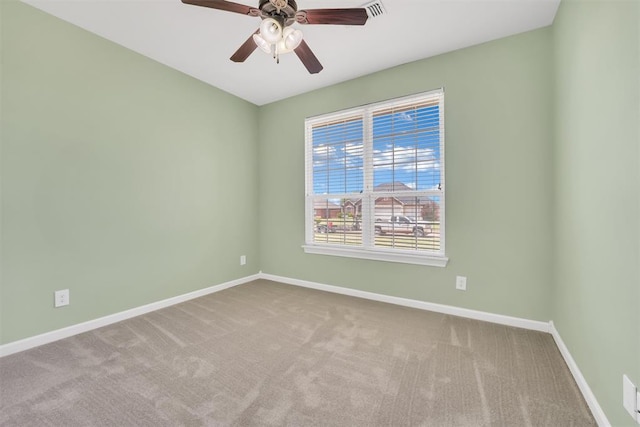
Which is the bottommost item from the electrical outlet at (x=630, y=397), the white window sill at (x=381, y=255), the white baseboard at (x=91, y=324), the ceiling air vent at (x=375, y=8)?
the white baseboard at (x=91, y=324)

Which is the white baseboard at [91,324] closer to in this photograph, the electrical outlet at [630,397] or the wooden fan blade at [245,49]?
the wooden fan blade at [245,49]

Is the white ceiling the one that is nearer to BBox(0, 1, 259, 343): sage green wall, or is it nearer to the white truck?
BBox(0, 1, 259, 343): sage green wall

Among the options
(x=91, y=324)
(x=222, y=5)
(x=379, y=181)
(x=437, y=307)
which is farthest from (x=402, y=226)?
(x=91, y=324)

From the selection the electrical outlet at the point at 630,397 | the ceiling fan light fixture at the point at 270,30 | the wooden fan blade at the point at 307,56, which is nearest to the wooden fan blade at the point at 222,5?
the ceiling fan light fixture at the point at 270,30

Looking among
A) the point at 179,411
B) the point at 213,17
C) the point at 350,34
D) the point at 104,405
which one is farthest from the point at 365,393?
the point at 213,17

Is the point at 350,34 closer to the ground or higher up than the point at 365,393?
higher up

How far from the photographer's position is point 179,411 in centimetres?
137

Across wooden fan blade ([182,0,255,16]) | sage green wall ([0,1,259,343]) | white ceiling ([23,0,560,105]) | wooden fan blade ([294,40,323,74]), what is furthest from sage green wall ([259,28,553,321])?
sage green wall ([0,1,259,343])

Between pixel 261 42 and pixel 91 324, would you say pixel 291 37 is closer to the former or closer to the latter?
pixel 261 42

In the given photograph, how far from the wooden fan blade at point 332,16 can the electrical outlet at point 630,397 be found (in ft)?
7.19

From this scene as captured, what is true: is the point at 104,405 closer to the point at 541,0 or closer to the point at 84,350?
the point at 84,350

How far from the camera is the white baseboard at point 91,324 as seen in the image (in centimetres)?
192

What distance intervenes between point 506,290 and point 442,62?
7.61 ft

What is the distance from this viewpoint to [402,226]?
290cm
